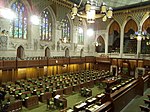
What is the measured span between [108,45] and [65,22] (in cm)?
870

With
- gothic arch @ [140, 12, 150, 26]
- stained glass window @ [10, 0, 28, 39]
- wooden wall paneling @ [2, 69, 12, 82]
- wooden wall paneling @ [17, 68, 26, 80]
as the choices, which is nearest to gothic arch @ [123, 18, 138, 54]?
gothic arch @ [140, 12, 150, 26]

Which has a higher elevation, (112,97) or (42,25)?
(42,25)

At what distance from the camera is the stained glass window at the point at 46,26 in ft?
70.8

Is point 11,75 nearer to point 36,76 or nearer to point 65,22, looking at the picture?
point 36,76

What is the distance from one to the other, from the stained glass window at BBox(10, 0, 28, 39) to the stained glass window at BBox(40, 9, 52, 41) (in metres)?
2.63

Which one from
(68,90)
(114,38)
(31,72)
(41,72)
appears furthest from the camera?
(114,38)

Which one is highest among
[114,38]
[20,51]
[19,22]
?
[19,22]

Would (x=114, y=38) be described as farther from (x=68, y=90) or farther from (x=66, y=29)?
(x=68, y=90)

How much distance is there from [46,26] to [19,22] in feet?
14.1

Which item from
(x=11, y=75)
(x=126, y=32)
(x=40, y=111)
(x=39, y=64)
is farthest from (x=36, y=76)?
(x=126, y=32)

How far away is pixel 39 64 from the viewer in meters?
18.4

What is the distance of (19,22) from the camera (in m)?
18.8

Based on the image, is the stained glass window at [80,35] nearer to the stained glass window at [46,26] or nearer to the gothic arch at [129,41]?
the stained glass window at [46,26]

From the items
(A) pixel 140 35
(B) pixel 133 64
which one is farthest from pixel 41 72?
(B) pixel 133 64
